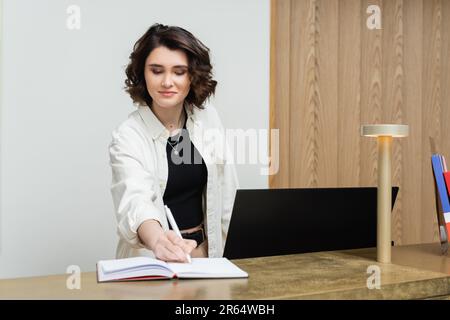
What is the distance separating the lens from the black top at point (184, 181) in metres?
2.04

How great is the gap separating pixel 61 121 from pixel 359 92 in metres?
1.75

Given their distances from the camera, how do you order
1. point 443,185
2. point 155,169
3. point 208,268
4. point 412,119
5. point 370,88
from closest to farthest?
1. point 208,268
2. point 443,185
3. point 155,169
4. point 370,88
5. point 412,119

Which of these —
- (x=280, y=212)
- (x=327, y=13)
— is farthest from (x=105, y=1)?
(x=280, y=212)

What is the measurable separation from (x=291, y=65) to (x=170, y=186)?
55.5 inches

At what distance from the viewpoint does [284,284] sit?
1.17m

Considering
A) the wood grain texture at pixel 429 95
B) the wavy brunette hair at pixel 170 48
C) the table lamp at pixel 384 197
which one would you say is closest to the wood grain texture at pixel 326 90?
the wood grain texture at pixel 429 95

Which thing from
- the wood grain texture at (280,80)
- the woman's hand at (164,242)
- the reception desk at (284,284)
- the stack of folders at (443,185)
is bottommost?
the reception desk at (284,284)

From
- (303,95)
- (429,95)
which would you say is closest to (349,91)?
(303,95)

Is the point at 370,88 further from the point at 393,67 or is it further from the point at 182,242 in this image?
the point at 182,242

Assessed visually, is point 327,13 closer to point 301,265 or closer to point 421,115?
point 421,115

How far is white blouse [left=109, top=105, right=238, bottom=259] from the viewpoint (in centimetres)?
176

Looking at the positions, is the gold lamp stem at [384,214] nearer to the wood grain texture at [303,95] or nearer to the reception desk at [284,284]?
the reception desk at [284,284]

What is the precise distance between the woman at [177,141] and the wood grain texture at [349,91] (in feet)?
4.28
